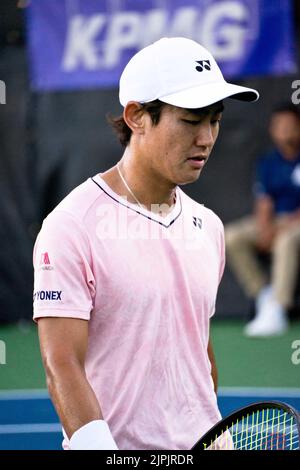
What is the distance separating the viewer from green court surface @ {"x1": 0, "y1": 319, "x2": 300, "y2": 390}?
323 inches

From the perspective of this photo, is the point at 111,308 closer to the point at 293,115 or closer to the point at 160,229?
the point at 160,229

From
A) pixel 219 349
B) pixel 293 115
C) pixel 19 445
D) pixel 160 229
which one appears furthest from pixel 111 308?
pixel 293 115

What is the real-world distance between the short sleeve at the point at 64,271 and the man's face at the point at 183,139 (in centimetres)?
36

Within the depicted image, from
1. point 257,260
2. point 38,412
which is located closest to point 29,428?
point 38,412

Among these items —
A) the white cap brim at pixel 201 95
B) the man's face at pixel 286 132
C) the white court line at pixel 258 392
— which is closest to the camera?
the white cap brim at pixel 201 95

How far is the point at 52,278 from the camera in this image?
3217 millimetres

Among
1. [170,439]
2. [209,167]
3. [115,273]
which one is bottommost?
[209,167]

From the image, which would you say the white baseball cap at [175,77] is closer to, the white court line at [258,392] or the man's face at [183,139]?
the man's face at [183,139]

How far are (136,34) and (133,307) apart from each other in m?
6.54

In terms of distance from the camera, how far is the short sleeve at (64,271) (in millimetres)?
3193

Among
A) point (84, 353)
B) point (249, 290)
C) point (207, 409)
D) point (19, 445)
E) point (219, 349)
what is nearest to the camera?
point (84, 353)

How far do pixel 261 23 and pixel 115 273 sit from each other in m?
6.52

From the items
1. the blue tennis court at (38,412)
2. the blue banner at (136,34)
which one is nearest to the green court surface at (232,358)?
the blue tennis court at (38,412)

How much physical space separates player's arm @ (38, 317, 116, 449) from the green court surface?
16.0 feet
